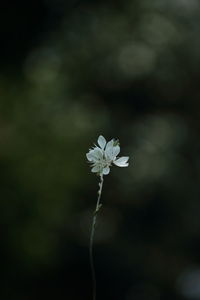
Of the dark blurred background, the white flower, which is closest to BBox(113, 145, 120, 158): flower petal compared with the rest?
the white flower

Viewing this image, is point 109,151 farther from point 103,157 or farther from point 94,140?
point 94,140

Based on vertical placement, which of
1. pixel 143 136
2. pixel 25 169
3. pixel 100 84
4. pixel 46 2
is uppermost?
pixel 46 2

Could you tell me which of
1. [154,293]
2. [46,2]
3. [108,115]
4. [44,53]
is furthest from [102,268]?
[46,2]

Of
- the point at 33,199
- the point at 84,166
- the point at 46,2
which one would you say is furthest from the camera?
the point at 46,2

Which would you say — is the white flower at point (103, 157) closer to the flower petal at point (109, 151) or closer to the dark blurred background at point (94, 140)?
the flower petal at point (109, 151)

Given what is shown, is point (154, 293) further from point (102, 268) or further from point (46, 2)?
point (46, 2)

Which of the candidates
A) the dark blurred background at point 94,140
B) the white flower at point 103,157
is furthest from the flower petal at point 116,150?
the dark blurred background at point 94,140

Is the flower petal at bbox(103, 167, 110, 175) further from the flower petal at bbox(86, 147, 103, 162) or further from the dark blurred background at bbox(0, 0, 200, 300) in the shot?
the dark blurred background at bbox(0, 0, 200, 300)

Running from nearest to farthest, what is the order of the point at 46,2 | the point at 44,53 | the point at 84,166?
1. the point at 84,166
2. the point at 44,53
3. the point at 46,2
